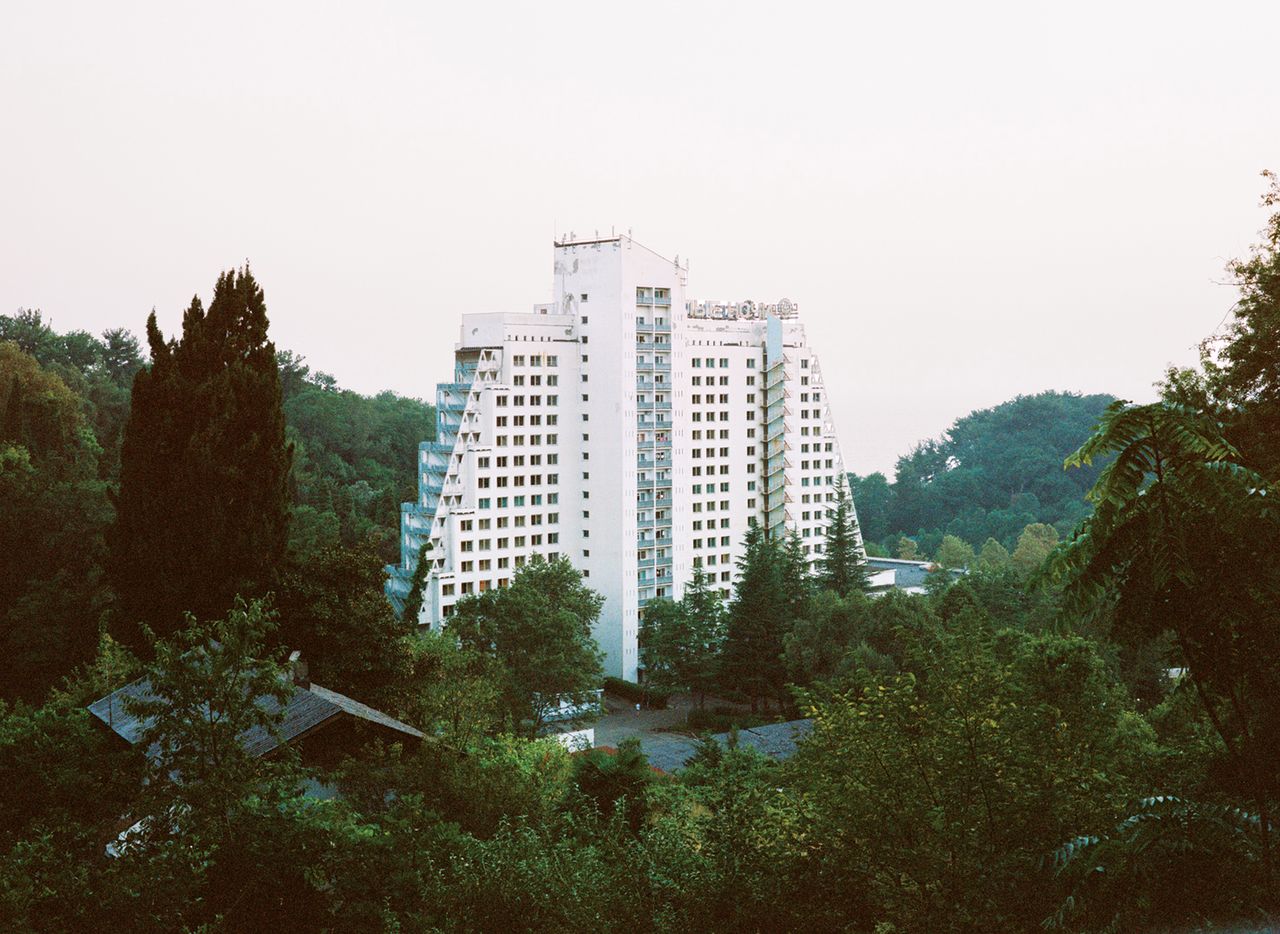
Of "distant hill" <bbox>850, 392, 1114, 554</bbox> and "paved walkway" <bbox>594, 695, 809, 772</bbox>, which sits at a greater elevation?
"distant hill" <bbox>850, 392, 1114, 554</bbox>

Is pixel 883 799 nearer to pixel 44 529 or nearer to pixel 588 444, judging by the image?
pixel 44 529

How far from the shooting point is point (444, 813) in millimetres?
16109

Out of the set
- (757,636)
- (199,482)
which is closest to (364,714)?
(199,482)

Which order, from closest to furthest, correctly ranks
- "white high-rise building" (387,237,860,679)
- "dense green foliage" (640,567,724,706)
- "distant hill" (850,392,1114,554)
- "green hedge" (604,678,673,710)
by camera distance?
"dense green foliage" (640,567,724,706), "green hedge" (604,678,673,710), "white high-rise building" (387,237,860,679), "distant hill" (850,392,1114,554)

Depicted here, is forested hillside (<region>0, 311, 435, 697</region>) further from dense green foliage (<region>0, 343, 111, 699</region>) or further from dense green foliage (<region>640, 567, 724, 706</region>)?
dense green foliage (<region>640, 567, 724, 706</region>)

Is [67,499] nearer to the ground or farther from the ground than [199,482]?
farther from the ground

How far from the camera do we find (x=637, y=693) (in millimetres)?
54969

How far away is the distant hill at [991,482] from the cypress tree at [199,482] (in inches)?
3032

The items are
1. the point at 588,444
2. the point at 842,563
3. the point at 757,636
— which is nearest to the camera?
the point at 757,636

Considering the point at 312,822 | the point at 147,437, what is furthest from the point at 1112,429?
the point at 147,437

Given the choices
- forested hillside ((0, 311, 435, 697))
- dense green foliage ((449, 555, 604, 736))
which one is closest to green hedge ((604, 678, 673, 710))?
dense green foliage ((449, 555, 604, 736))

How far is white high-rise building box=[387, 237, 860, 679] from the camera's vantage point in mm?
57219

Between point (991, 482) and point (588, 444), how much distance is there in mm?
58275

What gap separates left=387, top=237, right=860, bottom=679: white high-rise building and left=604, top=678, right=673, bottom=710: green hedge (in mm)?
1651
